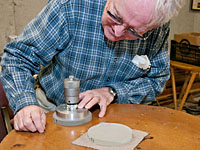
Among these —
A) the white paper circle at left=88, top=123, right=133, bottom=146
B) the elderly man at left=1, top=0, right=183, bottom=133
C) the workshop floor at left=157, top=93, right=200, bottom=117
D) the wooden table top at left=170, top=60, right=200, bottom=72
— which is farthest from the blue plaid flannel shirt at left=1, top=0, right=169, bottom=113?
the workshop floor at left=157, top=93, right=200, bottom=117

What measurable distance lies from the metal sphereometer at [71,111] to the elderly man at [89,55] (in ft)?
0.21

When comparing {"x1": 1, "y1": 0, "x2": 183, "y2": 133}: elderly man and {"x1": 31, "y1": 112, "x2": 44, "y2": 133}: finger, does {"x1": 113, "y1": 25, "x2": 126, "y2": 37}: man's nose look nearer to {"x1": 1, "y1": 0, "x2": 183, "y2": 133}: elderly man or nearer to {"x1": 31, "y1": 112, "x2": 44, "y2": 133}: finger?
{"x1": 1, "y1": 0, "x2": 183, "y2": 133}: elderly man

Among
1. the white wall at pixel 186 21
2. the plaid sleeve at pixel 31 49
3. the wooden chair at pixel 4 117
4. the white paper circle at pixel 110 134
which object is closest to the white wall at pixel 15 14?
the wooden chair at pixel 4 117

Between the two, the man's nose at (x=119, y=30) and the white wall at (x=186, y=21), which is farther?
the white wall at (x=186, y=21)

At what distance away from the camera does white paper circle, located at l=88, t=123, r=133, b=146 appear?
3.20ft

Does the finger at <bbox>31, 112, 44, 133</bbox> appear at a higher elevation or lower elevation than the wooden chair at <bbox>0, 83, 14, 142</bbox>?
higher

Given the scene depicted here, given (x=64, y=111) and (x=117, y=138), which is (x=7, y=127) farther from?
(x=117, y=138)

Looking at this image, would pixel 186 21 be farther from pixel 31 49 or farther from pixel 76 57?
pixel 31 49

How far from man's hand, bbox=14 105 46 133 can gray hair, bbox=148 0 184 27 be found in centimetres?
61

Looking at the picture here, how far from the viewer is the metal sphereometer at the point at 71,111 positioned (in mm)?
1127

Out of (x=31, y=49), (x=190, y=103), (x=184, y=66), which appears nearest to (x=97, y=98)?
(x=31, y=49)

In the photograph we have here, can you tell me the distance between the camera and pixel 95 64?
1387mm

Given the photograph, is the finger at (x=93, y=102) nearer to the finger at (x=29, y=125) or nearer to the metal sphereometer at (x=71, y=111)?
the metal sphereometer at (x=71, y=111)

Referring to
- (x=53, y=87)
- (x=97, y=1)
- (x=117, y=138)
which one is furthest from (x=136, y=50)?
(x=117, y=138)
